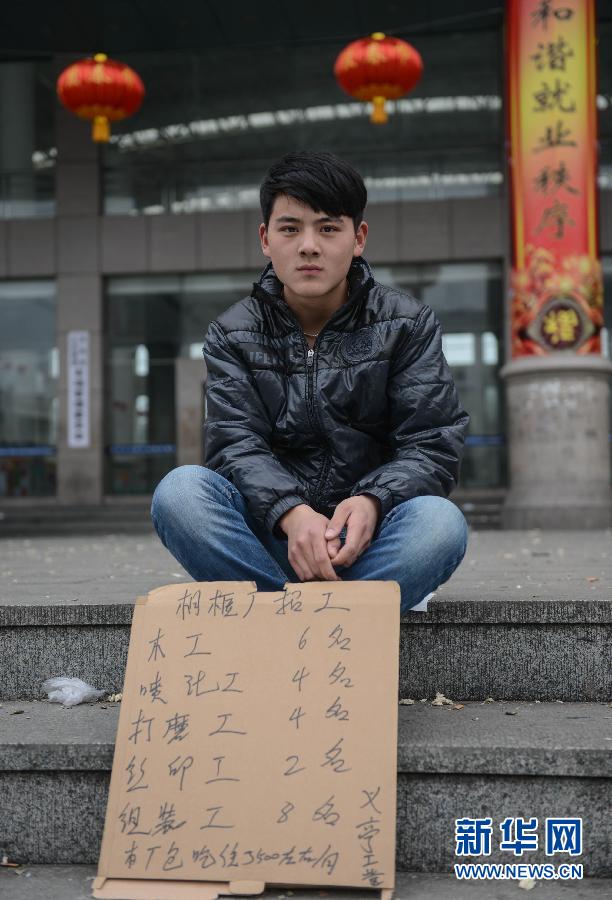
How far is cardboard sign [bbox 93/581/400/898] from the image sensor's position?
1635 mm

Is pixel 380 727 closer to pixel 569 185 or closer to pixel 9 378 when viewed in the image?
pixel 569 185

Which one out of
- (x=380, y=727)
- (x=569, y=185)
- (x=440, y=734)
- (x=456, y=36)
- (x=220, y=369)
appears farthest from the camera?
(x=456, y=36)

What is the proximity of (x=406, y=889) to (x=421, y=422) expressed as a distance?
1.07m

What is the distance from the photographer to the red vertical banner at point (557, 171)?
8.06 m

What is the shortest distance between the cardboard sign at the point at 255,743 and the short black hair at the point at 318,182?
3.00 ft

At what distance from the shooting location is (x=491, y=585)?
9.62ft

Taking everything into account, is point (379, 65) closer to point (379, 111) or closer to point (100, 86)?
point (379, 111)

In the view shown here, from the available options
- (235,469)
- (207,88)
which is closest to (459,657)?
(235,469)

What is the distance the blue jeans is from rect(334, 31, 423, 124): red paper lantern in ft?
21.3

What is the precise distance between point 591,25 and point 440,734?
803 cm

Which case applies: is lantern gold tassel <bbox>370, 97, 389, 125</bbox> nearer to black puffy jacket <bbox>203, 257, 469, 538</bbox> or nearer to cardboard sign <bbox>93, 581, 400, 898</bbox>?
black puffy jacket <bbox>203, 257, 469, 538</bbox>

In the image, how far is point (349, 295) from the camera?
91.0 inches

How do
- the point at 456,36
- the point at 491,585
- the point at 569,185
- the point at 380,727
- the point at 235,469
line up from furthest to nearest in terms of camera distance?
the point at 456,36 < the point at 569,185 < the point at 491,585 < the point at 235,469 < the point at 380,727

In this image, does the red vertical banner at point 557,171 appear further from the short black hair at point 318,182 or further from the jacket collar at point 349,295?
the short black hair at point 318,182
